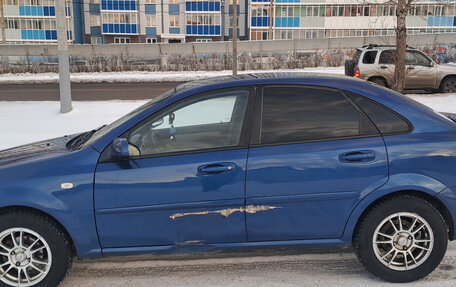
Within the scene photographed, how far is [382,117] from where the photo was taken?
3719 mm

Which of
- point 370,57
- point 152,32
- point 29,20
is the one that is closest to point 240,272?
point 370,57

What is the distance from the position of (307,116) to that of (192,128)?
0.96 meters

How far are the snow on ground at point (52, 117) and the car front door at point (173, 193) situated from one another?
19.5 feet

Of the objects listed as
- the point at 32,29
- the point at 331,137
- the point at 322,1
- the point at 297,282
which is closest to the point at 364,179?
the point at 331,137

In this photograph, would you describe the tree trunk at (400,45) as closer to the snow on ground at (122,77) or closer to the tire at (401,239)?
the tire at (401,239)

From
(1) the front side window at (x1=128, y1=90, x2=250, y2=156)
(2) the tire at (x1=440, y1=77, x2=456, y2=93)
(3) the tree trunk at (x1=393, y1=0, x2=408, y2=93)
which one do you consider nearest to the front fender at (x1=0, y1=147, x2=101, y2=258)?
(1) the front side window at (x1=128, y1=90, x2=250, y2=156)

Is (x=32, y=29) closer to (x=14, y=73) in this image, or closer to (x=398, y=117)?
(x=14, y=73)

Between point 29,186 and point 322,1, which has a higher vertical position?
point 322,1

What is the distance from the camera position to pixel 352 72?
16594mm

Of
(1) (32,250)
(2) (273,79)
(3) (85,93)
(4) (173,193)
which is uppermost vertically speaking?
(2) (273,79)

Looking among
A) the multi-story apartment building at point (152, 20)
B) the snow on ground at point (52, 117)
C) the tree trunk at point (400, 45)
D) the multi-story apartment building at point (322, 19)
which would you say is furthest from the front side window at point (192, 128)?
the multi-story apartment building at point (152, 20)

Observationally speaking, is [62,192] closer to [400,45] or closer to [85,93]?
[400,45]

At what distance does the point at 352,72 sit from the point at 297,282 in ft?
45.6

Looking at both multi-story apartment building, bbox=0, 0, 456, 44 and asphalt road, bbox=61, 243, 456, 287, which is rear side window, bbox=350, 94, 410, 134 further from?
multi-story apartment building, bbox=0, 0, 456, 44
